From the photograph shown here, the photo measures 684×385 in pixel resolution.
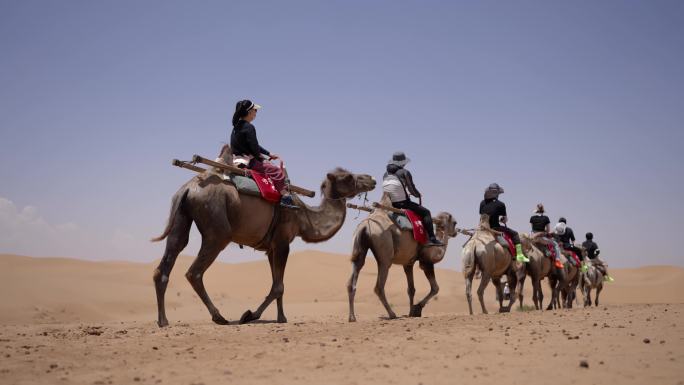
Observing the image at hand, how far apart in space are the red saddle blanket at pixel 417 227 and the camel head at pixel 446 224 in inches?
61.0

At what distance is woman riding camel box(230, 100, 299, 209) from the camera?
10.9 meters

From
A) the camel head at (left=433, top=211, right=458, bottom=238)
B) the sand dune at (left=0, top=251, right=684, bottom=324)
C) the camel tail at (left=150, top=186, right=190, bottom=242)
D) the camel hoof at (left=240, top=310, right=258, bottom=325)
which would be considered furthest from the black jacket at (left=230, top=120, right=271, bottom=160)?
the sand dune at (left=0, top=251, right=684, bottom=324)

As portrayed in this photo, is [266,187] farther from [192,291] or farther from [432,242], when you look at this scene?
[192,291]

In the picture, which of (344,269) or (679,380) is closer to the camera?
(679,380)

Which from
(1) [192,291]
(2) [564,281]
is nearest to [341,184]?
(2) [564,281]

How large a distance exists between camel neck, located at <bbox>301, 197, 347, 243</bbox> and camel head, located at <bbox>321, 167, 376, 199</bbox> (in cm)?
14

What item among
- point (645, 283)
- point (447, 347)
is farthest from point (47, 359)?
point (645, 283)

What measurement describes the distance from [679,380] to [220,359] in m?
4.61

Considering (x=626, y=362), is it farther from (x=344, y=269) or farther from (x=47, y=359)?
(x=344, y=269)

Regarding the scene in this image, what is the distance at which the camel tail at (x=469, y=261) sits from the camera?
15.4m

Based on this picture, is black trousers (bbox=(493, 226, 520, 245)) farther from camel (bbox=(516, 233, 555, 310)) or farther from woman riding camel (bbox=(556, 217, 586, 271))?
woman riding camel (bbox=(556, 217, 586, 271))

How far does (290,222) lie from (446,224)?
531cm

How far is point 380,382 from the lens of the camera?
18.9 ft

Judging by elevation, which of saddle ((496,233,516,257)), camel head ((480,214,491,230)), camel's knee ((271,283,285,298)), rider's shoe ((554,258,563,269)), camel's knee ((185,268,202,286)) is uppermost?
camel head ((480,214,491,230))
